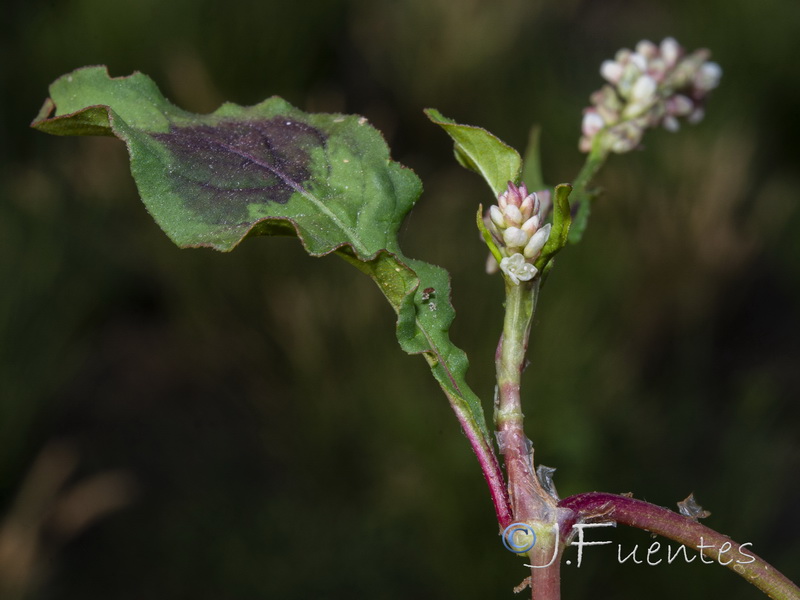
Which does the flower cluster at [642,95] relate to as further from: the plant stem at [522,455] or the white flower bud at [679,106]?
the plant stem at [522,455]

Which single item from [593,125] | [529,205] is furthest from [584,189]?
[529,205]

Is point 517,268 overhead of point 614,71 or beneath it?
beneath

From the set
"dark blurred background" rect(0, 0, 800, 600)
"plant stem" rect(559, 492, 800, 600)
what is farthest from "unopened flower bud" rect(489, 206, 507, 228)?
"dark blurred background" rect(0, 0, 800, 600)

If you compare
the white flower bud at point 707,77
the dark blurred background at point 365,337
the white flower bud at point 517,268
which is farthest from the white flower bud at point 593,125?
the dark blurred background at point 365,337

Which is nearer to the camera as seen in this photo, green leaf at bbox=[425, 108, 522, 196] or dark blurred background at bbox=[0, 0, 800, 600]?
green leaf at bbox=[425, 108, 522, 196]

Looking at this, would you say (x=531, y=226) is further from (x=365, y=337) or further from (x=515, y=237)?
(x=365, y=337)

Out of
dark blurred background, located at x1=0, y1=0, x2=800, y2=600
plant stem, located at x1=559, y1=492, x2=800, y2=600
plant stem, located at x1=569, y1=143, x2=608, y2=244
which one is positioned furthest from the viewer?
dark blurred background, located at x1=0, y1=0, x2=800, y2=600

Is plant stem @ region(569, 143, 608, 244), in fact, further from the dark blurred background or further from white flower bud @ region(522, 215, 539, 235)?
the dark blurred background

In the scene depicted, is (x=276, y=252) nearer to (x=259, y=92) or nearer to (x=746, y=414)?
(x=259, y=92)

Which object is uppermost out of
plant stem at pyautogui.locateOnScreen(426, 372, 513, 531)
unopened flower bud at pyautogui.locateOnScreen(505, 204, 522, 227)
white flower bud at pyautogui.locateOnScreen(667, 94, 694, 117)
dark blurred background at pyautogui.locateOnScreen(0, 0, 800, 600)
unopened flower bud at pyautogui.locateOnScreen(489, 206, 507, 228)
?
dark blurred background at pyautogui.locateOnScreen(0, 0, 800, 600)
